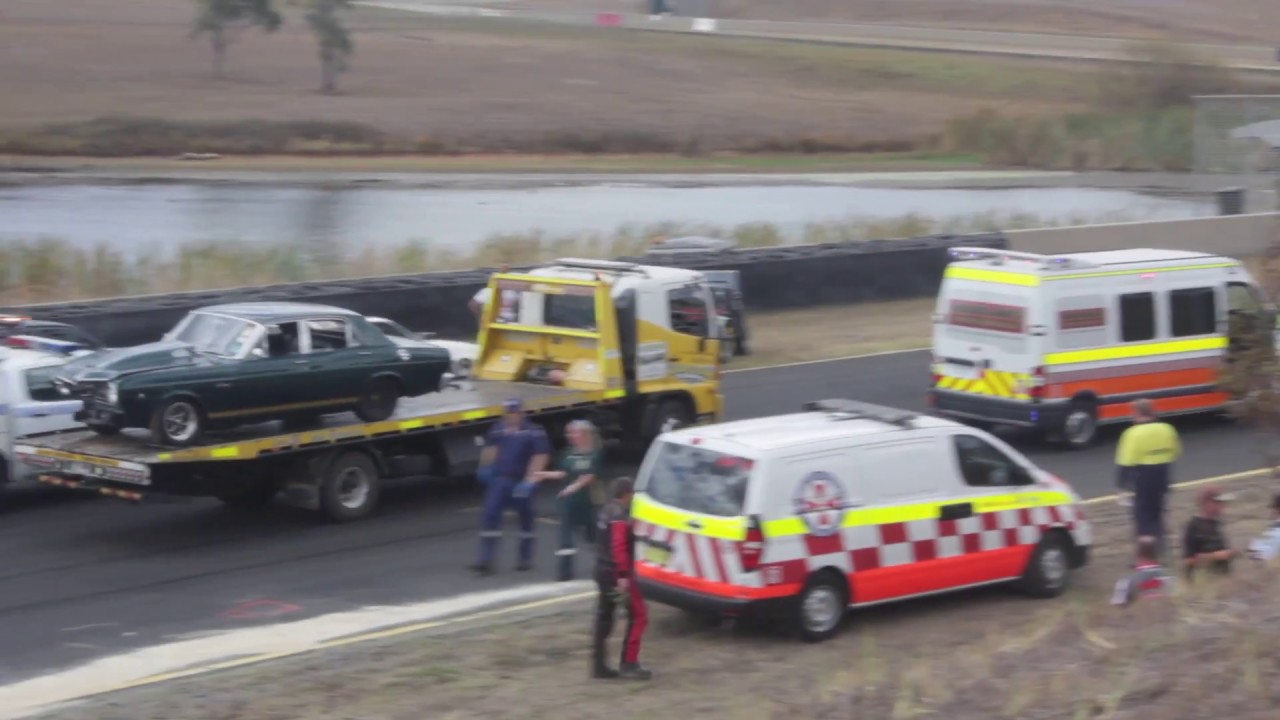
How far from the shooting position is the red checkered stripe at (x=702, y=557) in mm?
11062

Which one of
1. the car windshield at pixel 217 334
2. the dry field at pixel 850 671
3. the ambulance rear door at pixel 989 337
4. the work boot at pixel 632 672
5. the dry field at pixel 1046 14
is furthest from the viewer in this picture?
the dry field at pixel 1046 14

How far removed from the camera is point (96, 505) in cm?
1625

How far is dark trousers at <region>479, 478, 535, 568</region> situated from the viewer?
13.5m

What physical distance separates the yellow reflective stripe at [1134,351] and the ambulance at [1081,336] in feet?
0.04

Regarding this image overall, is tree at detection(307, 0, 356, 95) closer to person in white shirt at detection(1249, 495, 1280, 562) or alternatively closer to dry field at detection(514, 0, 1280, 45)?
dry field at detection(514, 0, 1280, 45)

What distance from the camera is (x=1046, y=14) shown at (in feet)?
353

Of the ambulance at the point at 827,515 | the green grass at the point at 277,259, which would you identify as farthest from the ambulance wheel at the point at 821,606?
the green grass at the point at 277,259

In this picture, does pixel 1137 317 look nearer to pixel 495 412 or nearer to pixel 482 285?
pixel 495 412

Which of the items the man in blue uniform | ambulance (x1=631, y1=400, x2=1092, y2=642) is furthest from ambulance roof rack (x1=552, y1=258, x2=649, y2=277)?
ambulance (x1=631, y1=400, x2=1092, y2=642)

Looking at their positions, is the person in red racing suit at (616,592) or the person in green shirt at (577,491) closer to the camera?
the person in red racing suit at (616,592)

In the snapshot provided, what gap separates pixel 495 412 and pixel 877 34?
92681mm

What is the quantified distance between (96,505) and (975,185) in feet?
166

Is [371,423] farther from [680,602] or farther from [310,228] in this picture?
[310,228]

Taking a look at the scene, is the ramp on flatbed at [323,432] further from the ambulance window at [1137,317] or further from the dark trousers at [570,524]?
the ambulance window at [1137,317]
